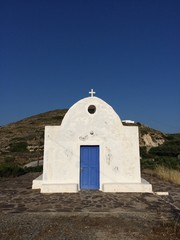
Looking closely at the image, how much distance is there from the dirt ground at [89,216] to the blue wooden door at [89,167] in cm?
53

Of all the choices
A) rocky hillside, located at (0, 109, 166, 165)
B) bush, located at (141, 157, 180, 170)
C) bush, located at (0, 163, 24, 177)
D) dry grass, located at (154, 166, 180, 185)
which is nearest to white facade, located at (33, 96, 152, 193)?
dry grass, located at (154, 166, 180, 185)

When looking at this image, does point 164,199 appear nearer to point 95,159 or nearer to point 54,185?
point 95,159

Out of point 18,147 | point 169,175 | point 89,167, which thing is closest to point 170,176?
point 169,175

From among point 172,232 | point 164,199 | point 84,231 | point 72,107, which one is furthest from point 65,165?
point 172,232

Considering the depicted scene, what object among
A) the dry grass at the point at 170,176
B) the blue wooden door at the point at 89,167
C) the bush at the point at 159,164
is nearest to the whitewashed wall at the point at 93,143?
the blue wooden door at the point at 89,167

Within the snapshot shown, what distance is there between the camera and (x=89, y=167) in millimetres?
9633

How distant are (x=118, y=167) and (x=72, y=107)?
127 inches

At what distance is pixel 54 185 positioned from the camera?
30.1 feet

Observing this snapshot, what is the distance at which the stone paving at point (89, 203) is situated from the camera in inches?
261

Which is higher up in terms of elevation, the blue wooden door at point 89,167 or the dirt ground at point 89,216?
the blue wooden door at point 89,167

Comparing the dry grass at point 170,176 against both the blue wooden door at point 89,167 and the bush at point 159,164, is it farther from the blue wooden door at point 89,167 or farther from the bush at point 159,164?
the blue wooden door at point 89,167

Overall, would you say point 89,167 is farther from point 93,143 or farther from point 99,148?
point 93,143

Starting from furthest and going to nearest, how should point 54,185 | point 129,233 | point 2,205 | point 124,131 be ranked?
point 124,131 < point 54,185 < point 2,205 < point 129,233

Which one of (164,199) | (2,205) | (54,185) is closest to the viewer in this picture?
(2,205)
